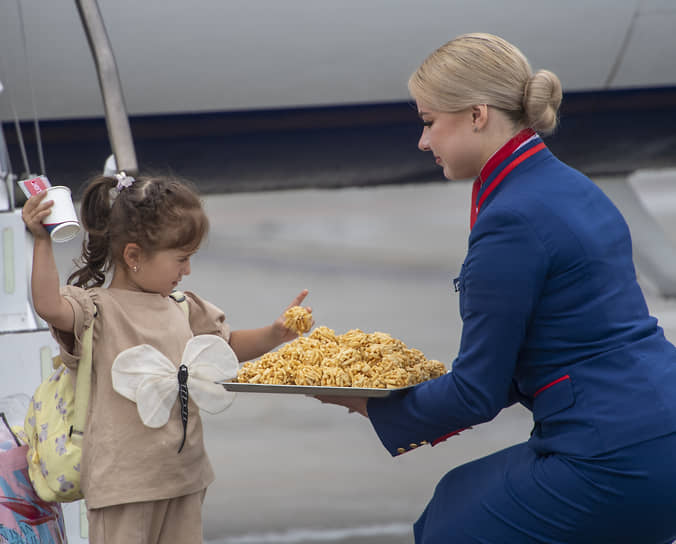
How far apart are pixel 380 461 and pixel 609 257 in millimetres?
1411

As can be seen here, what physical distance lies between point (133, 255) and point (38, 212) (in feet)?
0.62

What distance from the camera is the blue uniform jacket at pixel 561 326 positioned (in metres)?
0.99

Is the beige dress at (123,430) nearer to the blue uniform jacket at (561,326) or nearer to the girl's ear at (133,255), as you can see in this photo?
the girl's ear at (133,255)

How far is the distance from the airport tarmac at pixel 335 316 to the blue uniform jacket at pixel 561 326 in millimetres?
958

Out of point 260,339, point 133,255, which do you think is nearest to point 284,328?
point 260,339

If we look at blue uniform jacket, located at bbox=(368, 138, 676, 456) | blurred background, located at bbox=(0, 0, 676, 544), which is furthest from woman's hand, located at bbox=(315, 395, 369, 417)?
blurred background, located at bbox=(0, 0, 676, 544)

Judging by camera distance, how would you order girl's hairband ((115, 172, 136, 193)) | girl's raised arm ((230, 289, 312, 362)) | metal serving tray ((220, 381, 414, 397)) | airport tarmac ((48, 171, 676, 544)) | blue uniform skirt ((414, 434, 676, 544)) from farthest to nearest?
airport tarmac ((48, 171, 676, 544)) < girl's raised arm ((230, 289, 312, 362)) < girl's hairband ((115, 172, 136, 193)) < metal serving tray ((220, 381, 414, 397)) < blue uniform skirt ((414, 434, 676, 544))

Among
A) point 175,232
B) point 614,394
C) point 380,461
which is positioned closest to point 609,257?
point 614,394

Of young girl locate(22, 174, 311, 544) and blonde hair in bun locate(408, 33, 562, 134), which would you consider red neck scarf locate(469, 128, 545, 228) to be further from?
young girl locate(22, 174, 311, 544)

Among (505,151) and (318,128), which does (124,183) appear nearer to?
(505,151)

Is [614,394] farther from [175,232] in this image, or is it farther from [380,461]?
[380,461]

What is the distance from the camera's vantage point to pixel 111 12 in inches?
93.6

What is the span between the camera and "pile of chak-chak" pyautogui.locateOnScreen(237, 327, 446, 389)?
3.79 ft

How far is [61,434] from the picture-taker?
4.10 feet
